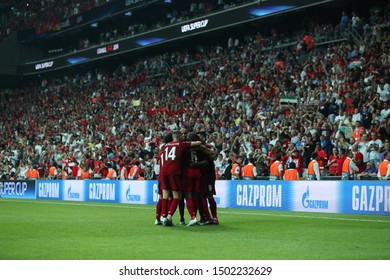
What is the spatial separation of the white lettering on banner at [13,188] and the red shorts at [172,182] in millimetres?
22724

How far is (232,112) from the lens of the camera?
30891mm

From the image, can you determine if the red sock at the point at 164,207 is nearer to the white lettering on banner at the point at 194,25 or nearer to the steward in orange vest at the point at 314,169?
the steward in orange vest at the point at 314,169

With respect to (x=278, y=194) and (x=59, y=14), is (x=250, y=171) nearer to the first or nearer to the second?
(x=278, y=194)

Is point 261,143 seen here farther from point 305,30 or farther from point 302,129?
point 305,30

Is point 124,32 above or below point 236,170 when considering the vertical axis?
above

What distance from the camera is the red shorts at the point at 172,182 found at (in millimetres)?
14773

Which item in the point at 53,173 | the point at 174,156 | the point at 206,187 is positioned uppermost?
the point at 174,156

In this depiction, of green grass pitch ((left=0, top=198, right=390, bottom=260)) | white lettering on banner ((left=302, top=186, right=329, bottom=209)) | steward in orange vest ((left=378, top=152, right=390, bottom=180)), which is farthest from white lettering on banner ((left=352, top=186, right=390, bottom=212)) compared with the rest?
white lettering on banner ((left=302, top=186, right=329, bottom=209))

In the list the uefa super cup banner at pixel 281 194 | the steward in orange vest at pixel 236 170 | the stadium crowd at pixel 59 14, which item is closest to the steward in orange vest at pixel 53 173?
the uefa super cup banner at pixel 281 194

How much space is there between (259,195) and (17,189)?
722 inches

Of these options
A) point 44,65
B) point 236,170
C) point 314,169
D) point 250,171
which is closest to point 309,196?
point 314,169

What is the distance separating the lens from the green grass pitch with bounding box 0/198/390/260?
9789 millimetres

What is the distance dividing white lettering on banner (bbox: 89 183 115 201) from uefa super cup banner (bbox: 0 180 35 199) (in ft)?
17.7

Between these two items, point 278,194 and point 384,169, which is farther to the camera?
point 278,194
